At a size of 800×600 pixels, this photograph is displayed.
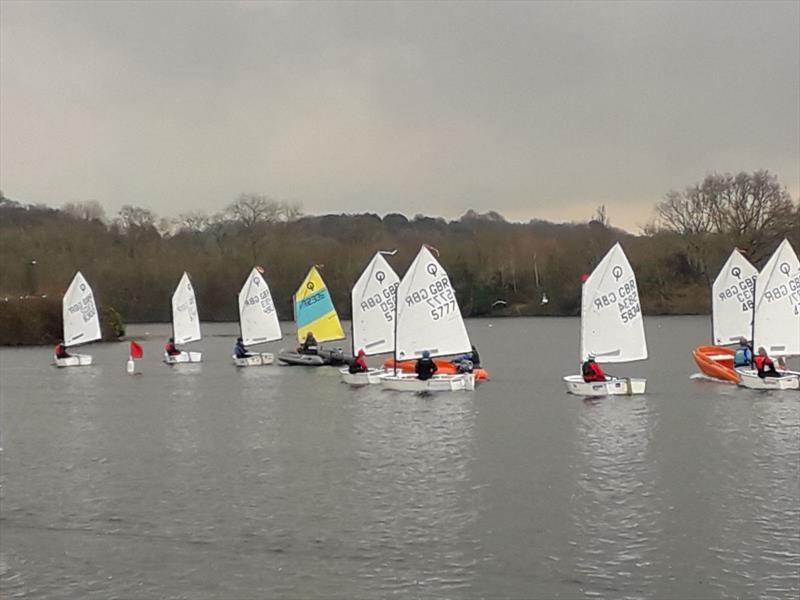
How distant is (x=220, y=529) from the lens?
53.1ft

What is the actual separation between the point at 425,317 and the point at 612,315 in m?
6.35

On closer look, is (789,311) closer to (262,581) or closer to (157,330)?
(262,581)

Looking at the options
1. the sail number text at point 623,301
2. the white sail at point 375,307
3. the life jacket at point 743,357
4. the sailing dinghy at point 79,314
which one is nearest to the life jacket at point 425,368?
the white sail at point 375,307

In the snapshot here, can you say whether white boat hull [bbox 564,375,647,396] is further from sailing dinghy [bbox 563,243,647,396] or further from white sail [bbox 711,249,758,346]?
white sail [bbox 711,249,758,346]

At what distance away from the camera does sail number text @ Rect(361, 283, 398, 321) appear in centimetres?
3869

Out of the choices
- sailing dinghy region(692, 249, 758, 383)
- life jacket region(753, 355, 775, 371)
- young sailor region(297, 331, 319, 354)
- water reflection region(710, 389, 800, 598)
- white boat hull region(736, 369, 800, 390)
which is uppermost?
sailing dinghy region(692, 249, 758, 383)

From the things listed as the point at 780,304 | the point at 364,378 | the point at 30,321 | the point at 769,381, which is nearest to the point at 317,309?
the point at 364,378

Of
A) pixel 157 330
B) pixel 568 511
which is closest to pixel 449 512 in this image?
pixel 568 511

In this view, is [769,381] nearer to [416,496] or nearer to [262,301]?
[416,496]

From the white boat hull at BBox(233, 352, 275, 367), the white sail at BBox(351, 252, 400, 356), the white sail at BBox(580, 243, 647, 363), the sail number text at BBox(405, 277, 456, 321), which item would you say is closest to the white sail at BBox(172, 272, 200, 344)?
the white boat hull at BBox(233, 352, 275, 367)

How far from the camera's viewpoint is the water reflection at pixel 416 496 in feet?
45.6

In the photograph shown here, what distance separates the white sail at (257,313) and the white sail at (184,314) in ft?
17.3

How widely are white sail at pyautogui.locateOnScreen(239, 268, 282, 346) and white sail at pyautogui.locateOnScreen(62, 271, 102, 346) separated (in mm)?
10553

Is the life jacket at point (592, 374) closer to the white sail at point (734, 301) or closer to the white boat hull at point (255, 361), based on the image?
the white sail at point (734, 301)
